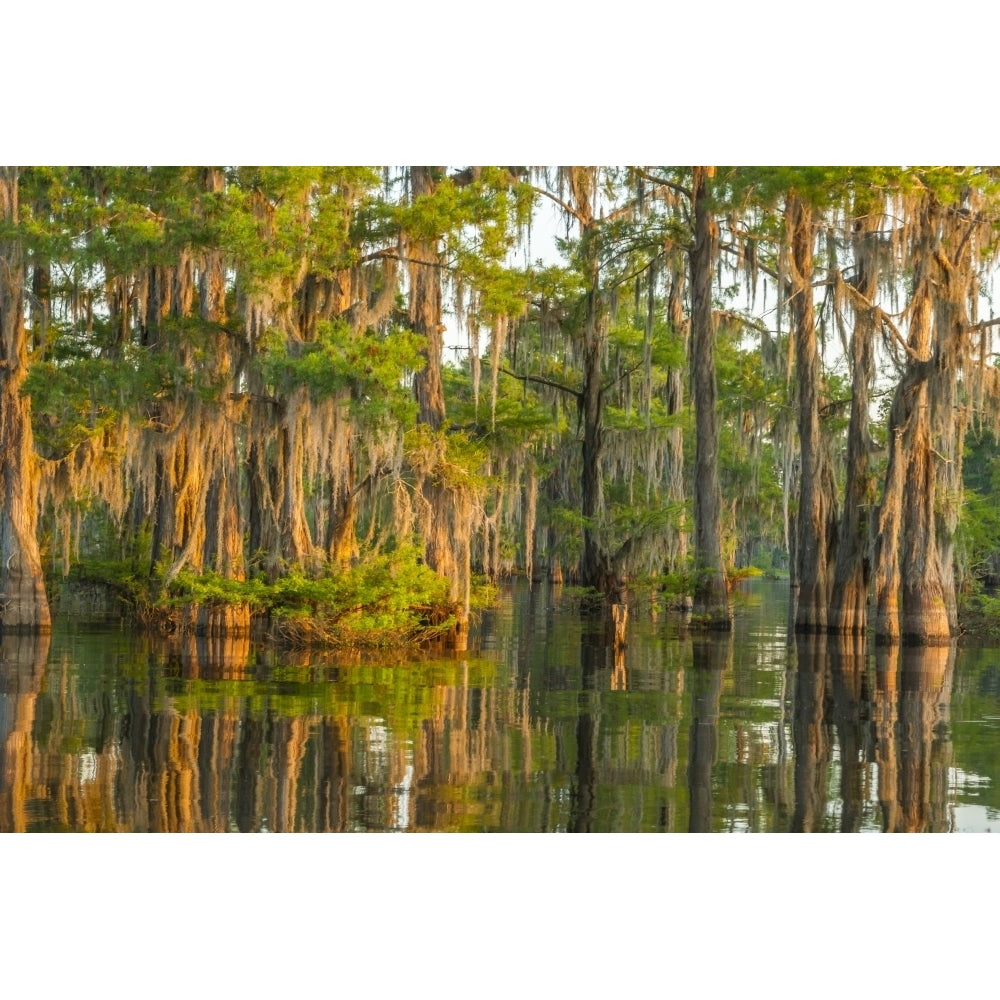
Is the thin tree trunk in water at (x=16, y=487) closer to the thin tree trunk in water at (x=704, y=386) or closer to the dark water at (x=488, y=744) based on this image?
the dark water at (x=488, y=744)

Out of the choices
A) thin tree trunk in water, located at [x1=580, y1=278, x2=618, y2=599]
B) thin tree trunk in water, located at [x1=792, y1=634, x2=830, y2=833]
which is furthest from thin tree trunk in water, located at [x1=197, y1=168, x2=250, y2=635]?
thin tree trunk in water, located at [x1=580, y1=278, x2=618, y2=599]

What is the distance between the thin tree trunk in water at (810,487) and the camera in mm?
24766

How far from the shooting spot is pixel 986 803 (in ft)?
26.8

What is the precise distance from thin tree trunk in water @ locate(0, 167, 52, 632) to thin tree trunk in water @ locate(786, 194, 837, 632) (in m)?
13.0

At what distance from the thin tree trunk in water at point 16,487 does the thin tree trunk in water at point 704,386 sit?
Answer: 37.7 ft

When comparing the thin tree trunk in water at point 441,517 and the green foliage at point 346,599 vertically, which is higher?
the thin tree trunk in water at point 441,517

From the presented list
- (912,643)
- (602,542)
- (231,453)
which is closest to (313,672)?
(231,453)

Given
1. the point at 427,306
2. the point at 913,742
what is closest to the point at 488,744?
the point at 913,742

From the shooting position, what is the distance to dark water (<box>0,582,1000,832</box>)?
7.60 meters

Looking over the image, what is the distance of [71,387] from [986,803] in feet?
55.2

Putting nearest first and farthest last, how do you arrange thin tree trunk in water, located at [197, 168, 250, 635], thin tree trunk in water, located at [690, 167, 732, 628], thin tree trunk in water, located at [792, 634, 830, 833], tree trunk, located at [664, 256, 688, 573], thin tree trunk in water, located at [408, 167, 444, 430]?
thin tree trunk in water, located at [792, 634, 830, 833] < thin tree trunk in water, located at [197, 168, 250, 635] < thin tree trunk in water, located at [408, 167, 444, 430] < thin tree trunk in water, located at [690, 167, 732, 628] < tree trunk, located at [664, 256, 688, 573]

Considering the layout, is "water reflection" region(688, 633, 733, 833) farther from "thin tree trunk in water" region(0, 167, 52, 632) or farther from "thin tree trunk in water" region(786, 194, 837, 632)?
"thin tree trunk in water" region(0, 167, 52, 632)

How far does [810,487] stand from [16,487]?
45.3 feet

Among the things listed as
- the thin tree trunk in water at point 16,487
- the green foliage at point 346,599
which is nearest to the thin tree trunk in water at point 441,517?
the green foliage at point 346,599
